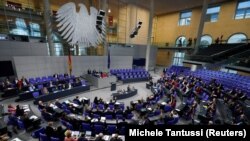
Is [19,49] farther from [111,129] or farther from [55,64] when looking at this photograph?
[111,129]

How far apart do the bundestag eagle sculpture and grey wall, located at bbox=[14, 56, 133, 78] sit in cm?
273

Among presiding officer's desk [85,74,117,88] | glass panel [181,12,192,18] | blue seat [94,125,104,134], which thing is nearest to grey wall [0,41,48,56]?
presiding officer's desk [85,74,117,88]

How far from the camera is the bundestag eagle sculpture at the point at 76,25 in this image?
553 inches

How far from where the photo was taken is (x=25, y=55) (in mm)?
14383

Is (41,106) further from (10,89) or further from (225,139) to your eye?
(225,139)

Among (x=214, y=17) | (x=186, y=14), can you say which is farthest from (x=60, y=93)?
(x=186, y=14)

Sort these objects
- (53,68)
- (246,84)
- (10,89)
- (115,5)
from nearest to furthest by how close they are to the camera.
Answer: (10,89) → (246,84) → (53,68) → (115,5)

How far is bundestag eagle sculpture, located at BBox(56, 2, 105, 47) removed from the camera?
46.1 feet

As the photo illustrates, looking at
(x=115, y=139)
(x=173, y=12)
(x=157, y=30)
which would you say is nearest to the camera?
(x=115, y=139)

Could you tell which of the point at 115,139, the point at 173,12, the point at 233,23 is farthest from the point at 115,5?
the point at 115,139

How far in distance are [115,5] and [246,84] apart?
2029 cm

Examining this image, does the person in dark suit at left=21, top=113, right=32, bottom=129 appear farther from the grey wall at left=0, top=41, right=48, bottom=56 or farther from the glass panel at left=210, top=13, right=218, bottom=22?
the glass panel at left=210, top=13, right=218, bottom=22

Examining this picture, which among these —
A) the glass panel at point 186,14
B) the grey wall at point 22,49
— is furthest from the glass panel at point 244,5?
the grey wall at point 22,49

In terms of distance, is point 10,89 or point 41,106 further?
point 10,89
